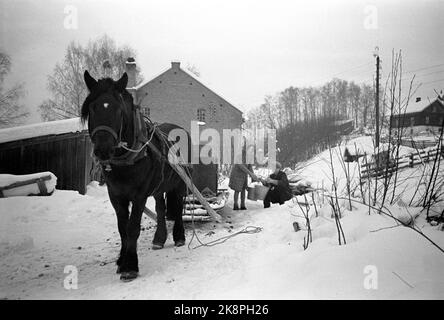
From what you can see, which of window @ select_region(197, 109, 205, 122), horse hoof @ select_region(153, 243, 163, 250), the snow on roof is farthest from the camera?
window @ select_region(197, 109, 205, 122)

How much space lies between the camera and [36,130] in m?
7.66

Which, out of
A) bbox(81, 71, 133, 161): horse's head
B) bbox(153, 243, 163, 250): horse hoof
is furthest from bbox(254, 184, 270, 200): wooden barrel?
bbox(81, 71, 133, 161): horse's head

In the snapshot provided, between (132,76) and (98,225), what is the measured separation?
15.1 metres

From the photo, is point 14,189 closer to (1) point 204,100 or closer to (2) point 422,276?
(2) point 422,276

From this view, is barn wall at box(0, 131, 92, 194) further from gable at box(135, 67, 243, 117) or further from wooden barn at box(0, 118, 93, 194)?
gable at box(135, 67, 243, 117)

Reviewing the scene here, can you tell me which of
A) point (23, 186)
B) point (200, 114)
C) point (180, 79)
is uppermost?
point (180, 79)

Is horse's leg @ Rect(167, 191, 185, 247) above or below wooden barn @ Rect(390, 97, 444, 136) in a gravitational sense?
below

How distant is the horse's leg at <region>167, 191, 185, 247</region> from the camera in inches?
161

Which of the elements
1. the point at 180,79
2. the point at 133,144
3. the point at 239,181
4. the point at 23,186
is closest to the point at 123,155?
the point at 133,144

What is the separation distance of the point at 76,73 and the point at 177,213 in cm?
1475

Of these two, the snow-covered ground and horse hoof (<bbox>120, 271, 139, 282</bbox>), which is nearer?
the snow-covered ground

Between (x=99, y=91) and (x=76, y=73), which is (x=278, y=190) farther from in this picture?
(x=76, y=73)

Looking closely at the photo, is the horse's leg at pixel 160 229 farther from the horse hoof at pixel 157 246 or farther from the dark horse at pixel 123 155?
the dark horse at pixel 123 155

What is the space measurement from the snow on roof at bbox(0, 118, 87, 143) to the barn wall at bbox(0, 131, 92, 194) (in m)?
0.13
